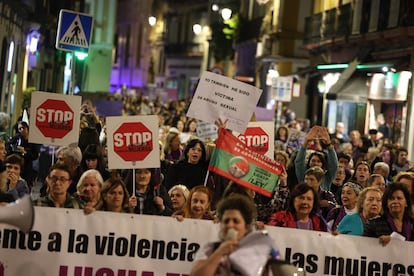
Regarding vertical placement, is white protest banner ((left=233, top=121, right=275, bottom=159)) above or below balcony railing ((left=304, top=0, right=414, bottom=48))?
below

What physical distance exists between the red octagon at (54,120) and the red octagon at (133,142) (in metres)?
1.60

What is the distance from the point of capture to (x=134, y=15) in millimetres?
93250

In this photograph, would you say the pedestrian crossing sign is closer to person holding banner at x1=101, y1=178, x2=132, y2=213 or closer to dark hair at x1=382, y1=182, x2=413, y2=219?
person holding banner at x1=101, y1=178, x2=132, y2=213

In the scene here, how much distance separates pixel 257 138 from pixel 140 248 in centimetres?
419

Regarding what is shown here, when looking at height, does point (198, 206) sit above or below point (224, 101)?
below

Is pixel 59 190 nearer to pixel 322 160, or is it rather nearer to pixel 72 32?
pixel 322 160

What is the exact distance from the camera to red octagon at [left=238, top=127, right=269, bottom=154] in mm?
13812

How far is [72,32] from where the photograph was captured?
19.0 meters

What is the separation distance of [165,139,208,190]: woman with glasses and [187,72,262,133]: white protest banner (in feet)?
5.31

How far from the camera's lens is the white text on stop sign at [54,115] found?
12.9 meters

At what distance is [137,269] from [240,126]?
3.20m

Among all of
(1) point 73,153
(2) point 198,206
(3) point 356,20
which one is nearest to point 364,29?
(3) point 356,20

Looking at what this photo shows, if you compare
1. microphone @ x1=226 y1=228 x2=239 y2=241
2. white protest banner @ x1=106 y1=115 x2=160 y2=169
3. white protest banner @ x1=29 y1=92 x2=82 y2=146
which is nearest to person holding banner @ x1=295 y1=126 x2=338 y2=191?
white protest banner @ x1=29 y1=92 x2=82 y2=146

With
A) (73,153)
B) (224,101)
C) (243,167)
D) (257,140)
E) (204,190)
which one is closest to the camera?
(243,167)
